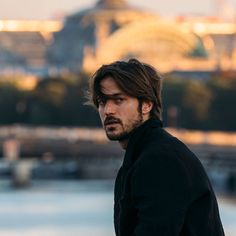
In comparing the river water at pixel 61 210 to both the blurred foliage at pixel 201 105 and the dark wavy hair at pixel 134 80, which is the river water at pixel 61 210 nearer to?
the dark wavy hair at pixel 134 80

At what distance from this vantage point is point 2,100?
8444 centimetres

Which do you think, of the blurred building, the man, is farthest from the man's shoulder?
the blurred building

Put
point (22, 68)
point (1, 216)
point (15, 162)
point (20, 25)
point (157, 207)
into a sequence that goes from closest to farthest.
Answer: point (157, 207) < point (1, 216) < point (15, 162) < point (22, 68) < point (20, 25)

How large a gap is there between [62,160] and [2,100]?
2513 cm

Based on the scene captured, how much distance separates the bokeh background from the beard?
54cm

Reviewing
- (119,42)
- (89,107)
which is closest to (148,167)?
Result: (89,107)

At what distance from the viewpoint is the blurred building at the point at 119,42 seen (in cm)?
10900

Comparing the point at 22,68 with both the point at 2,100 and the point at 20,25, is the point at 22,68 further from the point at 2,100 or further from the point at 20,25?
the point at 2,100

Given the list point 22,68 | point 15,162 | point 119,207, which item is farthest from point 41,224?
point 22,68

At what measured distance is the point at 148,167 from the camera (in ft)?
14.3

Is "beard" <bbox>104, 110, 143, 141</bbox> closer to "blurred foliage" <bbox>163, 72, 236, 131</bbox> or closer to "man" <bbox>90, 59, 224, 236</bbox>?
"man" <bbox>90, 59, 224, 236</bbox>

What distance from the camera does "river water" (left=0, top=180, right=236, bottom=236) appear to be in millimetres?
31609

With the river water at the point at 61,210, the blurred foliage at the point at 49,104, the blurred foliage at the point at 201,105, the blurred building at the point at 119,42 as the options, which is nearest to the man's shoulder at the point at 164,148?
the river water at the point at 61,210

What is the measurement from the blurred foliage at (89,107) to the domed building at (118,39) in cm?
1396
